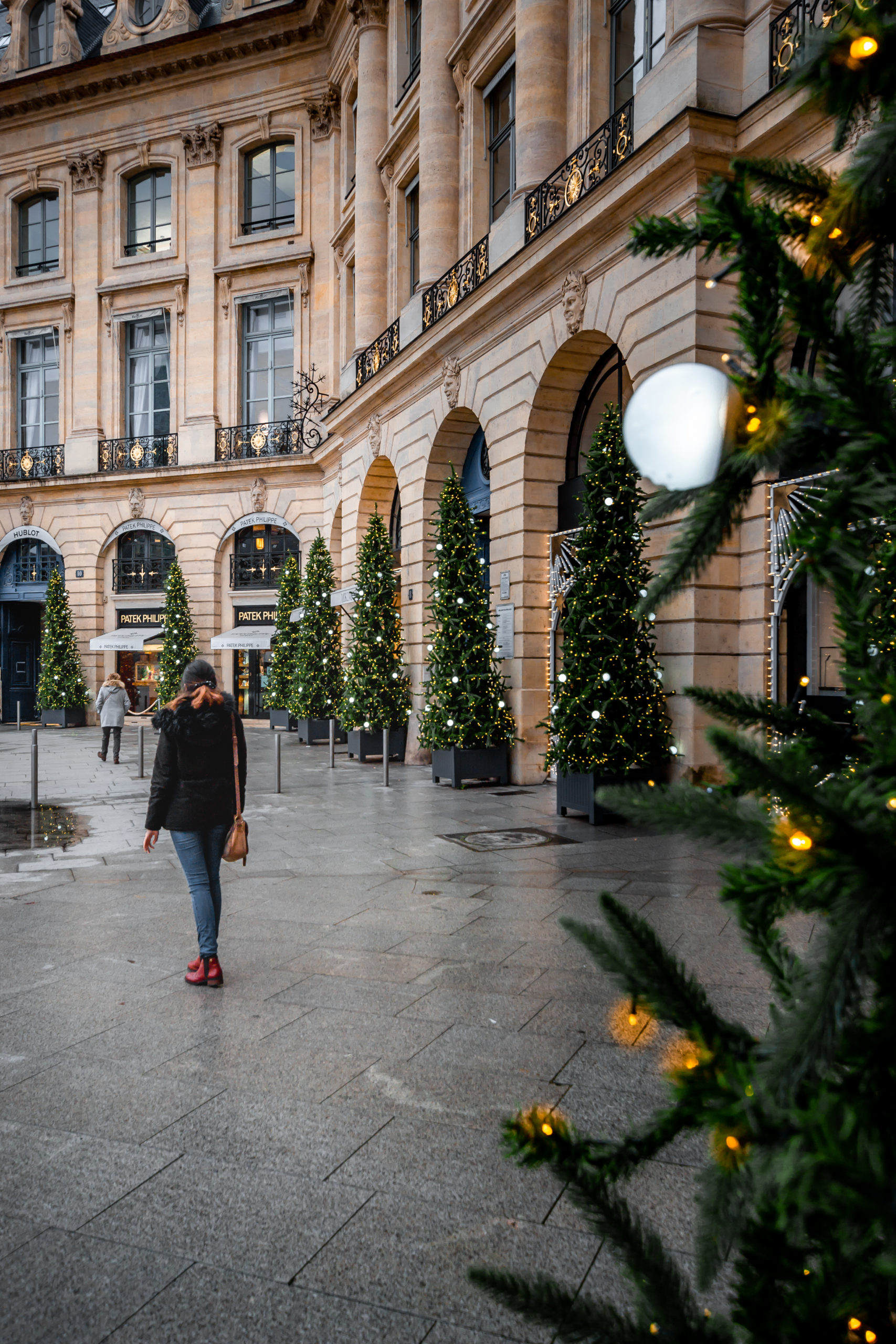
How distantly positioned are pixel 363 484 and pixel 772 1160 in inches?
922

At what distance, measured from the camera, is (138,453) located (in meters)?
32.6

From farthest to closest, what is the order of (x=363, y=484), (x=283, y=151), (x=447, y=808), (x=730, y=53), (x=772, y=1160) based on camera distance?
(x=283, y=151) < (x=363, y=484) < (x=447, y=808) < (x=730, y=53) < (x=772, y=1160)

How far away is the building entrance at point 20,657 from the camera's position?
34156 mm

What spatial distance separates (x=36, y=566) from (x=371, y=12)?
2088cm

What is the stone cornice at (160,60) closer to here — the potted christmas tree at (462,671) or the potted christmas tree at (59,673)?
the potted christmas tree at (59,673)

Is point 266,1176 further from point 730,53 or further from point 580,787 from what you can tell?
point 730,53

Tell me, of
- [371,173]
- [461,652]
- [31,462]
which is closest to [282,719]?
[461,652]

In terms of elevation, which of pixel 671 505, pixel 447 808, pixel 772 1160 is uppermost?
pixel 671 505

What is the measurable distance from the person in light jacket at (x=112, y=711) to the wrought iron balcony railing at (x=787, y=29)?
14922 millimetres

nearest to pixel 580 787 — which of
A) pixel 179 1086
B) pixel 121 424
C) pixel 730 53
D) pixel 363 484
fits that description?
pixel 179 1086

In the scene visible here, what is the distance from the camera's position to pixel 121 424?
33188mm

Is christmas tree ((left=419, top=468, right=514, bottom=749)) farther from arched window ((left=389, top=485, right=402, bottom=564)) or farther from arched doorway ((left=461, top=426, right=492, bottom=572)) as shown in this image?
arched window ((left=389, top=485, right=402, bottom=564))

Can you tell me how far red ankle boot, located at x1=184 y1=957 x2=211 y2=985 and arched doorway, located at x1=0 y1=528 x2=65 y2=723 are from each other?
30.8m

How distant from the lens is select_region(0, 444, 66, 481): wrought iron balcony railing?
33.8 metres
